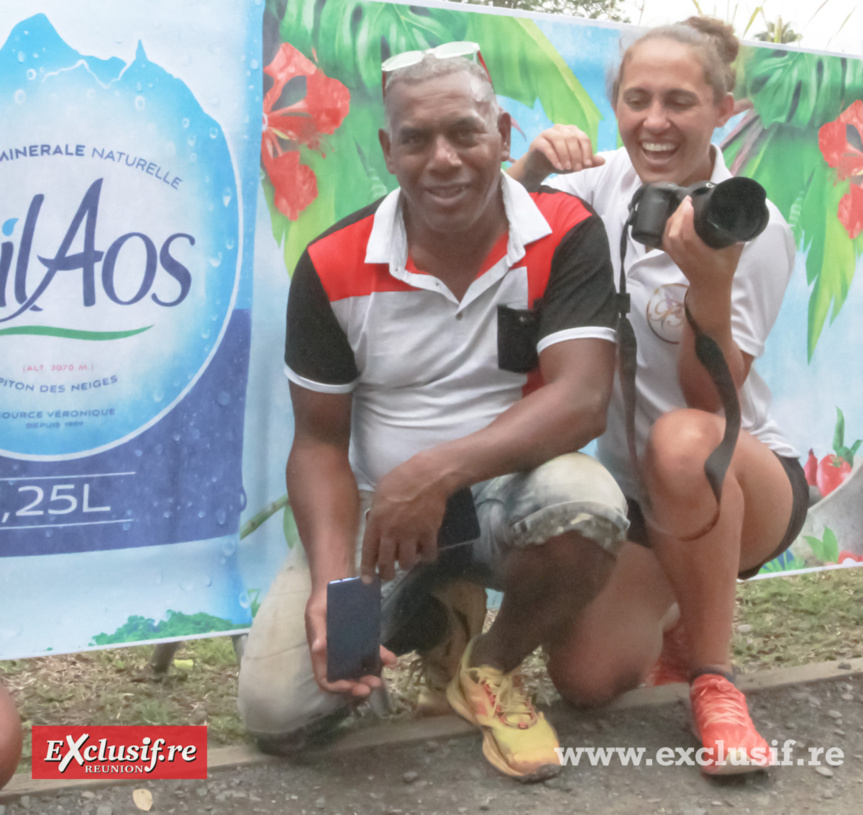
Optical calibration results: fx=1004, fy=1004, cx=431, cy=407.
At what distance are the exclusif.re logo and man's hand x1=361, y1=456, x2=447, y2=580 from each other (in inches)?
18.1

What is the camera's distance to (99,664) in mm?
2275

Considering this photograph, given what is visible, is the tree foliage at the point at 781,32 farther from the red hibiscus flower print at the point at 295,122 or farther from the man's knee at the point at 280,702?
the man's knee at the point at 280,702

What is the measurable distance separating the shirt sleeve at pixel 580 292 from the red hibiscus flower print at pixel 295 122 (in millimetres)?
540

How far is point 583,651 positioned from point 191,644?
3.11 feet

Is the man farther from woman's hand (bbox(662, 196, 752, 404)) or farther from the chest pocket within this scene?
woman's hand (bbox(662, 196, 752, 404))

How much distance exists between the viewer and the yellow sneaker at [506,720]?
69.7 inches

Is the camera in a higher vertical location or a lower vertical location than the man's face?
lower

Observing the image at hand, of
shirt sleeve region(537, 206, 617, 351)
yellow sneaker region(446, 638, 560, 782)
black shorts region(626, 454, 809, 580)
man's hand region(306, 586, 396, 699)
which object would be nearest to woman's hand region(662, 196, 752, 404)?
shirt sleeve region(537, 206, 617, 351)

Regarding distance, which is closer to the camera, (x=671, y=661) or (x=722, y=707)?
(x=722, y=707)

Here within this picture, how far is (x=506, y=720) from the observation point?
6.03ft

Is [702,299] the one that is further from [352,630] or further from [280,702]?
[280,702]

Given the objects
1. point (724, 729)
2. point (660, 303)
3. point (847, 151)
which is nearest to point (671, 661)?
point (724, 729)

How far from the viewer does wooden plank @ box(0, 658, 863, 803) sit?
1.72 meters

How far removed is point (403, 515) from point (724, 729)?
69cm
